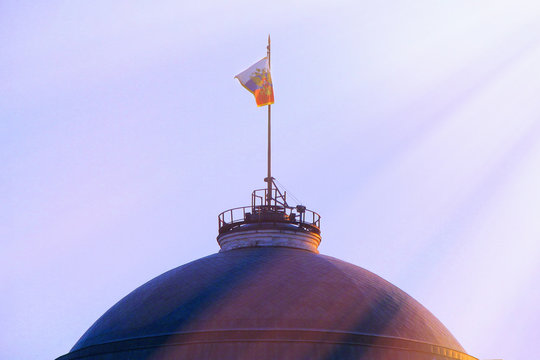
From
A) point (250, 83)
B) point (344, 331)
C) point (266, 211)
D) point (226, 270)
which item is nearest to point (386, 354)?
point (344, 331)

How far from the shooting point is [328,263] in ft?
152

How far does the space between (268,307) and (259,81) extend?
17.8 metres

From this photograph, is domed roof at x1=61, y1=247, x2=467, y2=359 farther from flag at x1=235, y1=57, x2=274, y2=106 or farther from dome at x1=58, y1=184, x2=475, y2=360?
flag at x1=235, y1=57, x2=274, y2=106

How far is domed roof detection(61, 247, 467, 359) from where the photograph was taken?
4053 centimetres

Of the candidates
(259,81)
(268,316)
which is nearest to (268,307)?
(268,316)

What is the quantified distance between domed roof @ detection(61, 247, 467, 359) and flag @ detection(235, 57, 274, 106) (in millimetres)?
10537

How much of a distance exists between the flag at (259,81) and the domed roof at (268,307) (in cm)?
1054

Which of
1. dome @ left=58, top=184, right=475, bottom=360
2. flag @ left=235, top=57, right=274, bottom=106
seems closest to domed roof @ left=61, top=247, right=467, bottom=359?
dome @ left=58, top=184, right=475, bottom=360

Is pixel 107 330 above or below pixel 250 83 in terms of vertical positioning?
below

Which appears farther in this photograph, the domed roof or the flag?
the flag

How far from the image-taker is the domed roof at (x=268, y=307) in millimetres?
40531

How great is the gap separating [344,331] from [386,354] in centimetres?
226

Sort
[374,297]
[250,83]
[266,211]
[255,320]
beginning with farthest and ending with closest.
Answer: [250,83] → [266,211] → [374,297] → [255,320]

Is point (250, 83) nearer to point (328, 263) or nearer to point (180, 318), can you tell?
point (328, 263)
